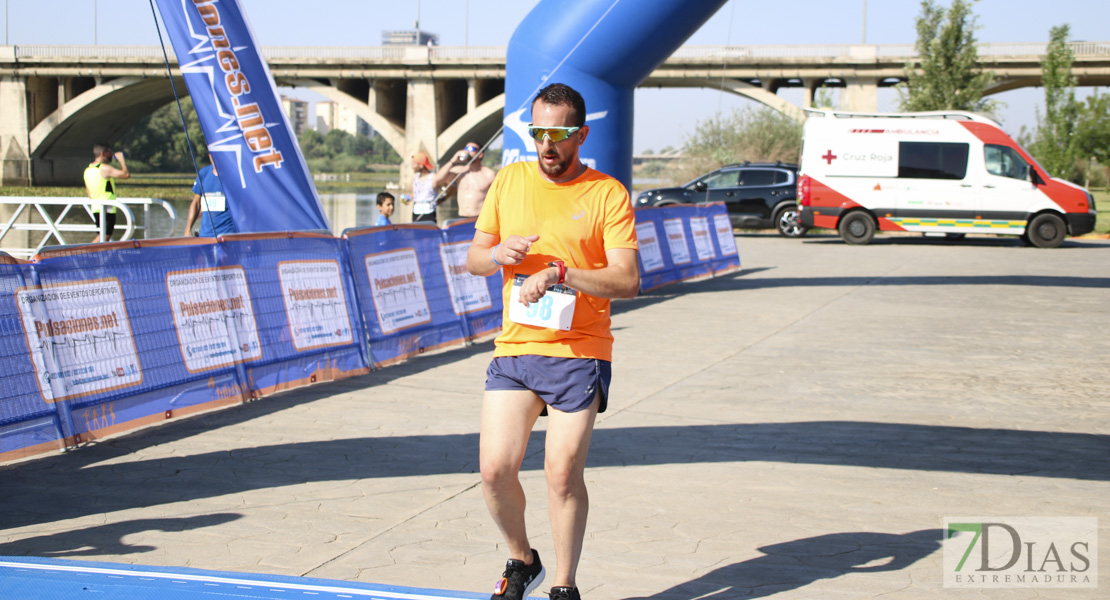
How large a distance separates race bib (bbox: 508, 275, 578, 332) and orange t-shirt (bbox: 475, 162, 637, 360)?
61 mm

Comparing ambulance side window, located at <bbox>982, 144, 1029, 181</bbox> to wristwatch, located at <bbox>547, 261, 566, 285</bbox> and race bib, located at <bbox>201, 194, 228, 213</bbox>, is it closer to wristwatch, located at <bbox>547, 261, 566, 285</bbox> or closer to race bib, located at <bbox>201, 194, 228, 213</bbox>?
race bib, located at <bbox>201, 194, 228, 213</bbox>

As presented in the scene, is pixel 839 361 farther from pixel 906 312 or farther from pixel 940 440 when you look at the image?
pixel 906 312

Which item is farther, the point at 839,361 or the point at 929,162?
the point at 929,162

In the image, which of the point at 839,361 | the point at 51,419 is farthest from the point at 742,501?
the point at 839,361

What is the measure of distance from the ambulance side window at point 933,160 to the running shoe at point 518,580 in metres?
21.1

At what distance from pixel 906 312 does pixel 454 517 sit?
8.74 m

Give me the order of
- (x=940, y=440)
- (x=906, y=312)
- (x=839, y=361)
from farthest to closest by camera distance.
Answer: (x=906, y=312) → (x=839, y=361) → (x=940, y=440)

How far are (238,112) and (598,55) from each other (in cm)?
389

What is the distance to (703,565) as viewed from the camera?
12.8 feet

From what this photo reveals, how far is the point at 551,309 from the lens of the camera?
3193 mm

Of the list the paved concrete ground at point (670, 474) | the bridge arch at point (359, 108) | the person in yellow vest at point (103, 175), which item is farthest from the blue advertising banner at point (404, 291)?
the bridge arch at point (359, 108)

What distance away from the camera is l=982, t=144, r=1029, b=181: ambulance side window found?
22.2 m

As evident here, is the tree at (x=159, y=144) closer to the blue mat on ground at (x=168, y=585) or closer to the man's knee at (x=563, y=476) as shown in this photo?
the blue mat on ground at (x=168, y=585)

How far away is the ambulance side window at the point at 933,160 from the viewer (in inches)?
882
